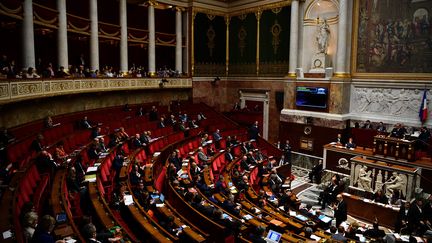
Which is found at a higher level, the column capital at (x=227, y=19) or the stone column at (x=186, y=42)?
the column capital at (x=227, y=19)

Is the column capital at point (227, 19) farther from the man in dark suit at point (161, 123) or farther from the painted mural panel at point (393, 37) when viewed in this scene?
the man in dark suit at point (161, 123)

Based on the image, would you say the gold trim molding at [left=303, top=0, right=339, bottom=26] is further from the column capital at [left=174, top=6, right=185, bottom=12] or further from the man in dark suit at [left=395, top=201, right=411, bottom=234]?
the man in dark suit at [left=395, top=201, right=411, bottom=234]

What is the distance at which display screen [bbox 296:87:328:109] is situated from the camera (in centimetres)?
1694

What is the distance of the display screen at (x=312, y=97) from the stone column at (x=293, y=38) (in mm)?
1243

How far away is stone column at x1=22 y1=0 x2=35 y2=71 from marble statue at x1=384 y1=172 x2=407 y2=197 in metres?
13.1

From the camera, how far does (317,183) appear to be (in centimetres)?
1477

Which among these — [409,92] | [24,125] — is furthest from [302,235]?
[409,92]

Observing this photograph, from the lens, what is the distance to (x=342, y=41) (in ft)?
53.8

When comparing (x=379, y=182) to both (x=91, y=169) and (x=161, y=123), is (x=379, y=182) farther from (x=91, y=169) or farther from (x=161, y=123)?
(x=91, y=169)

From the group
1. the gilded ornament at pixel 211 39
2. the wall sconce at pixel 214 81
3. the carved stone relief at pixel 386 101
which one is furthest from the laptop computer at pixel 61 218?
the gilded ornament at pixel 211 39

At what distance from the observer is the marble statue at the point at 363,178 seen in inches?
500

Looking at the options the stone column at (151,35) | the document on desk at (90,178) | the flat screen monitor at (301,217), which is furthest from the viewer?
the stone column at (151,35)

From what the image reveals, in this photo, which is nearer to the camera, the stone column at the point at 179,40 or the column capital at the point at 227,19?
the stone column at the point at 179,40

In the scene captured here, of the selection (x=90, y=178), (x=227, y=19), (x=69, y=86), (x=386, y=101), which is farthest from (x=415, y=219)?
(x=227, y=19)
